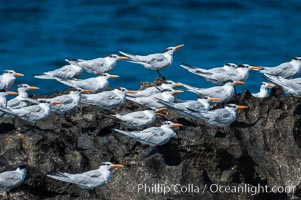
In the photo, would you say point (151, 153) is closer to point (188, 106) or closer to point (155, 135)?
point (155, 135)

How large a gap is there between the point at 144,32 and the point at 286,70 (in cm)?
1924

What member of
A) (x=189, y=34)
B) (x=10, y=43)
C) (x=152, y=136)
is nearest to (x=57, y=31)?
(x=10, y=43)

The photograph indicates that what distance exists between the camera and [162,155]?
13.6 m

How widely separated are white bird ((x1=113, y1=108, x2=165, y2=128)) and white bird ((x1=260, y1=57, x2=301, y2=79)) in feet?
9.37

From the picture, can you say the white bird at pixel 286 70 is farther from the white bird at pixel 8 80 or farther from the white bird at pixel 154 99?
the white bird at pixel 8 80

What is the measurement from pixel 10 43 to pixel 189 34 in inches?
225

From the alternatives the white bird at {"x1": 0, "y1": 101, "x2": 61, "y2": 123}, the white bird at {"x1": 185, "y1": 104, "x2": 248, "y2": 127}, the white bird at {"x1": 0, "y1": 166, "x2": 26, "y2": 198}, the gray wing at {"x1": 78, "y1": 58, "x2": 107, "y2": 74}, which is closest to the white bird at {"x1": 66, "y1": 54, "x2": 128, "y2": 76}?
the gray wing at {"x1": 78, "y1": 58, "x2": 107, "y2": 74}

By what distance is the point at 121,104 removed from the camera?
1540 cm

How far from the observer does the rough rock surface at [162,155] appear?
13133 mm

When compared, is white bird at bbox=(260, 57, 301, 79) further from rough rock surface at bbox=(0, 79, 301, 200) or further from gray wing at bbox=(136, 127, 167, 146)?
gray wing at bbox=(136, 127, 167, 146)

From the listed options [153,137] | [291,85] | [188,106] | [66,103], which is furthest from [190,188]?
[291,85]

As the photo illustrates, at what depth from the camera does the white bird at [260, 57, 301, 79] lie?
16891 millimetres

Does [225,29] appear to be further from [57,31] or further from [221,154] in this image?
[221,154]

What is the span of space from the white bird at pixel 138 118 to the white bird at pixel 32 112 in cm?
91
